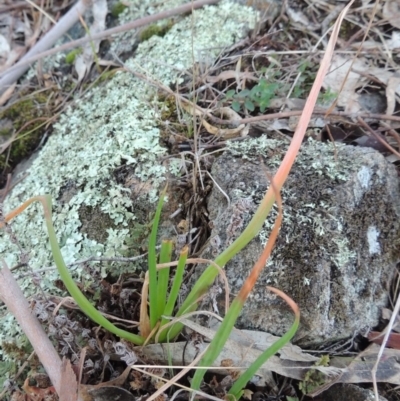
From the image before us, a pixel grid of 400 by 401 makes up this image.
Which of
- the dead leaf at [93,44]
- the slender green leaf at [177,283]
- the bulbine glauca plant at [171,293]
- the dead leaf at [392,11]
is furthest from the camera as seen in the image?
the dead leaf at [93,44]

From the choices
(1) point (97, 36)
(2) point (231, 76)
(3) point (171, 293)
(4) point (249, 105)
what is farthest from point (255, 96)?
(3) point (171, 293)

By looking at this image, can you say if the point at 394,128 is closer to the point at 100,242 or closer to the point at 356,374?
the point at 356,374

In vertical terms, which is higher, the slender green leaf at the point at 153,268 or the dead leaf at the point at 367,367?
the slender green leaf at the point at 153,268

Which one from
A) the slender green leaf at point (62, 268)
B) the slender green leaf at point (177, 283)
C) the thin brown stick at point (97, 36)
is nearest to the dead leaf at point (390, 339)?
the slender green leaf at point (177, 283)

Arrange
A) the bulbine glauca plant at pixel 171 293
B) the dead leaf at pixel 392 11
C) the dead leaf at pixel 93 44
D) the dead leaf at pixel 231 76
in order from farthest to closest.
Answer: the dead leaf at pixel 93 44, the dead leaf at pixel 392 11, the dead leaf at pixel 231 76, the bulbine glauca plant at pixel 171 293

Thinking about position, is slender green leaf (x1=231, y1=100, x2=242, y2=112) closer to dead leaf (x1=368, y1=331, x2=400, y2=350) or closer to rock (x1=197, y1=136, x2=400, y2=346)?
rock (x1=197, y1=136, x2=400, y2=346)

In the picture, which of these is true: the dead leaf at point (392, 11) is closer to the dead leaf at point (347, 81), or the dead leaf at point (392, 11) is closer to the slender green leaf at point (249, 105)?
the dead leaf at point (347, 81)
